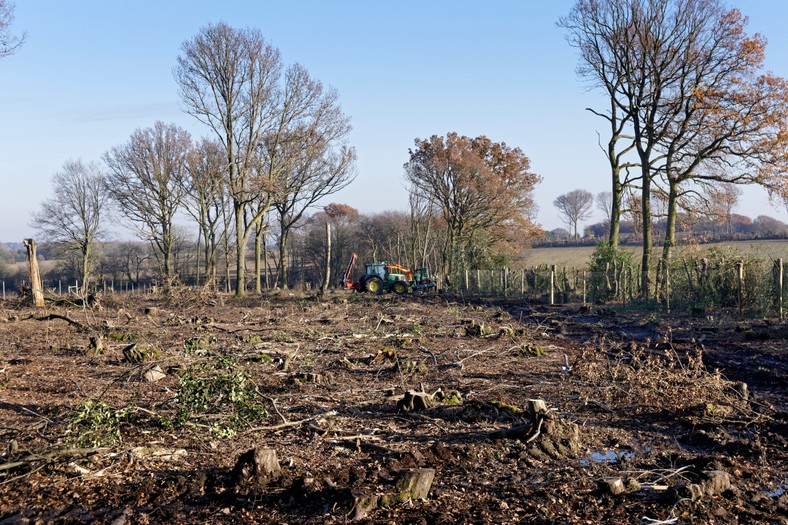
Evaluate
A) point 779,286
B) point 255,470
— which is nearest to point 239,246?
point 779,286

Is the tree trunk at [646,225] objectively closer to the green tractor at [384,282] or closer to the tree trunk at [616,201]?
the tree trunk at [616,201]

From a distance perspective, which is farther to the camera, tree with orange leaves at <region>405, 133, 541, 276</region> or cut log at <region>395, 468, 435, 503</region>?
tree with orange leaves at <region>405, 133, 541, 276</region>

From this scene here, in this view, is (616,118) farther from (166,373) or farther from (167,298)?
(166,373)

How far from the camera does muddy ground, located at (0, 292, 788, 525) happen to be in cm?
449

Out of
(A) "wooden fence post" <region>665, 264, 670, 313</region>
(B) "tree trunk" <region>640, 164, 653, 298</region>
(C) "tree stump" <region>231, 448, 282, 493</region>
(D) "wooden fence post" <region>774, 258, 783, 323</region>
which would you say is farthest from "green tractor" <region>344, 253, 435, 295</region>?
(C) "tree stump" <region>231, 448, 282, 493</region>

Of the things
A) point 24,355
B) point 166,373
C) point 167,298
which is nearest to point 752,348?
point 166,373

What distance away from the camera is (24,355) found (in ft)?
36.1

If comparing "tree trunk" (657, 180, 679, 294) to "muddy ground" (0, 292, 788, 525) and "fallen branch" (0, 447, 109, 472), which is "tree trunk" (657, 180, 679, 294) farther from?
"fallen branch" (0, 447, 109, 472)

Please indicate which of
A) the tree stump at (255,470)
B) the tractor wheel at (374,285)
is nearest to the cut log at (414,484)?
the tree stump at (255,470)

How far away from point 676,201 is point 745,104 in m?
4.73

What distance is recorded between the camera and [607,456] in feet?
18.8

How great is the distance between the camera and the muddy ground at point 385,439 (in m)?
4.49

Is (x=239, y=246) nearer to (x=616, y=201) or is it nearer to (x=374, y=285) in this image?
(x=374, y=285)

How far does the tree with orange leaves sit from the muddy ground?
3049cm
